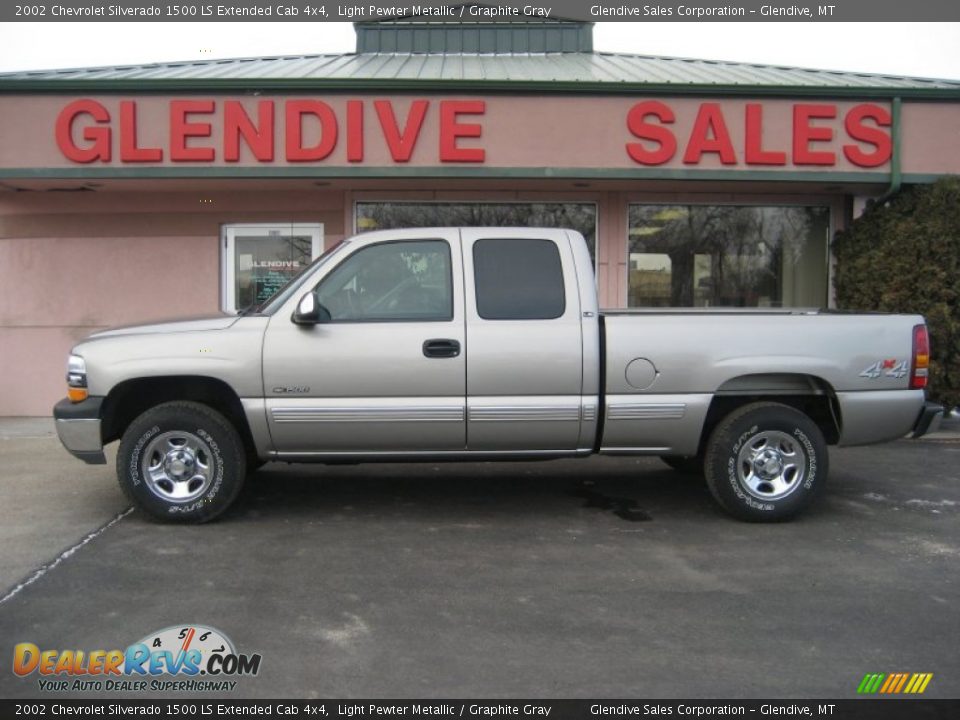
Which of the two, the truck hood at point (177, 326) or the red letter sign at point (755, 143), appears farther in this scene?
the red letter sign at point (755, 143)

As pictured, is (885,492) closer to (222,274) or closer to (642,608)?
(642,608)

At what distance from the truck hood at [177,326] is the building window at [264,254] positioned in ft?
16.8

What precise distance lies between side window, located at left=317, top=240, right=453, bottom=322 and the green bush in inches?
245

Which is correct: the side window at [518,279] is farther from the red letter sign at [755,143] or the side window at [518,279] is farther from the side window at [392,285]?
the red letter sign at [755,143]

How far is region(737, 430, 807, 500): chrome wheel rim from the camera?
611cm

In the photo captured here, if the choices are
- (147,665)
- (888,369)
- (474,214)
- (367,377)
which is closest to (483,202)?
(474,214)

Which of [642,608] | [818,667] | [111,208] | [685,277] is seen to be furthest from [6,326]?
[818,667]

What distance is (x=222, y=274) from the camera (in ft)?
36.9

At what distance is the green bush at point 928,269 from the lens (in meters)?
9.62

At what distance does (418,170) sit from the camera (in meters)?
10.1

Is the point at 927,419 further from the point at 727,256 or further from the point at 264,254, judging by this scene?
the point at 264,254

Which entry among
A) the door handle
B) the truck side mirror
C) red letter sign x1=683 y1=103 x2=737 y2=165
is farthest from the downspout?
the truck side mirror

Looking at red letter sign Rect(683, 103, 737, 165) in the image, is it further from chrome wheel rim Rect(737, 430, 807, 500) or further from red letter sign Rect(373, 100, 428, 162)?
chrome wheel rim Rect(737, 430, 807, 500)

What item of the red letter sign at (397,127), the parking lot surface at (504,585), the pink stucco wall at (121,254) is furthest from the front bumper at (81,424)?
the pink stucco wall at (121,254)
